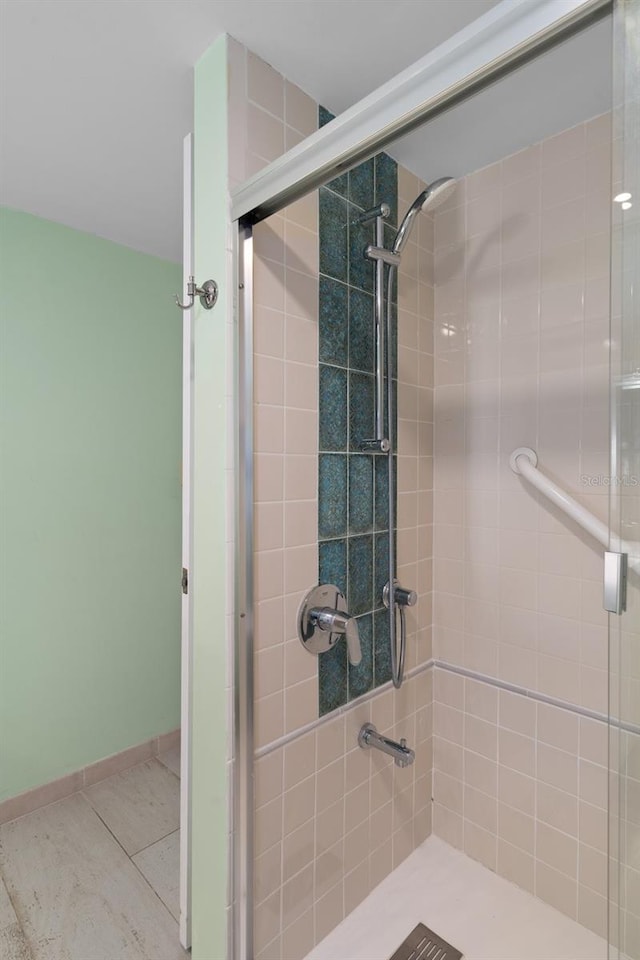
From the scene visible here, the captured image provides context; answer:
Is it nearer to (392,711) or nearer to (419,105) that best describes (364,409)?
(419,105)

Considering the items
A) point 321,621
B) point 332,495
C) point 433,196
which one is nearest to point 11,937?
point 321,621

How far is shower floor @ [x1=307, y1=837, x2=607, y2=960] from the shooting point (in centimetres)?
127

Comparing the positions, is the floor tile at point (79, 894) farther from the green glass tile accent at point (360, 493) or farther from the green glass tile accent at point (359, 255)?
the green glass tile accent at point (359, 255)

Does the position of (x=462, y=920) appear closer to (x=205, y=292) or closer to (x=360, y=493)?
(x=360, y=493)

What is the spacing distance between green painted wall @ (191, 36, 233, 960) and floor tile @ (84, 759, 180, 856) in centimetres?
65

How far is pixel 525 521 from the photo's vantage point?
146cm

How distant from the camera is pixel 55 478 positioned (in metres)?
1.93

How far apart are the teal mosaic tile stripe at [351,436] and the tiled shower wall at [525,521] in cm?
31

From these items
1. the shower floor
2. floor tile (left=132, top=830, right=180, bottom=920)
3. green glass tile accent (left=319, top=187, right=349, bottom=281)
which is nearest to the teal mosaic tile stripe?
green glass tile accent (left=319, top=187, right=349, bottom=281)

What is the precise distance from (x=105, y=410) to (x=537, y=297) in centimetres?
173

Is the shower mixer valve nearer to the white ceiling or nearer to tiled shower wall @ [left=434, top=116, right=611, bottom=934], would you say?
tiled shower wall @ [left=434, top=116, right=611, bottom=934]

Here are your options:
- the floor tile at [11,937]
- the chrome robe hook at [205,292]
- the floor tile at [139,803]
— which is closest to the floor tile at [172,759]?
the floor tile at [139,803]

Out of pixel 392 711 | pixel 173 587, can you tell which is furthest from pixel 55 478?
pixel 392 711

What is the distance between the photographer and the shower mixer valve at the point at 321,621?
1200 mm
